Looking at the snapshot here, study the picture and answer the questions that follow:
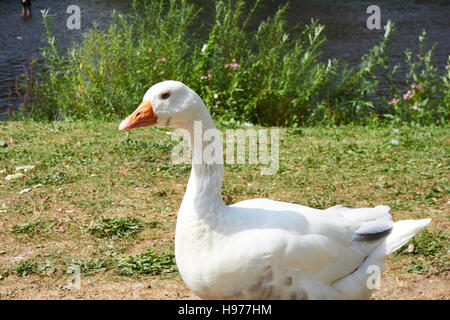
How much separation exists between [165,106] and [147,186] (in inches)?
101

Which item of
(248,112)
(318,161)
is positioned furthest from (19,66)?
(318,161)

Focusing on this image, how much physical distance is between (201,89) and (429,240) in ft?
14.2

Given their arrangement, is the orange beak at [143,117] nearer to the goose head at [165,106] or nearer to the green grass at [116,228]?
the goose head at [165,106]

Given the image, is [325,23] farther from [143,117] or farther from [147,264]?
[143,117]

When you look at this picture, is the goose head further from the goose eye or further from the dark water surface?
the dark water surface

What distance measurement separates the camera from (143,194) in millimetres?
4906

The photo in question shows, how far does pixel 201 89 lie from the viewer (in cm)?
748

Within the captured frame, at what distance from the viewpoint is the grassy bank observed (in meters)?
3.60

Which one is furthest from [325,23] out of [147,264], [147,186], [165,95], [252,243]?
[252,243]

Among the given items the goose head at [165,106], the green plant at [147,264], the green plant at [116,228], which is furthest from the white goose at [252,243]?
the green plant at [116,228]

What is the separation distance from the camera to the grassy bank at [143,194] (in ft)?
11.8

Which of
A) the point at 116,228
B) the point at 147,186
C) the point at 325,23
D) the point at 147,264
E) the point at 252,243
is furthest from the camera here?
the point at 325,23

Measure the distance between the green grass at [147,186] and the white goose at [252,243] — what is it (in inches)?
39.7

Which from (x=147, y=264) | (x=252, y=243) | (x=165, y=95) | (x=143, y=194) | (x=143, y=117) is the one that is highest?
(x=165, y=95)
